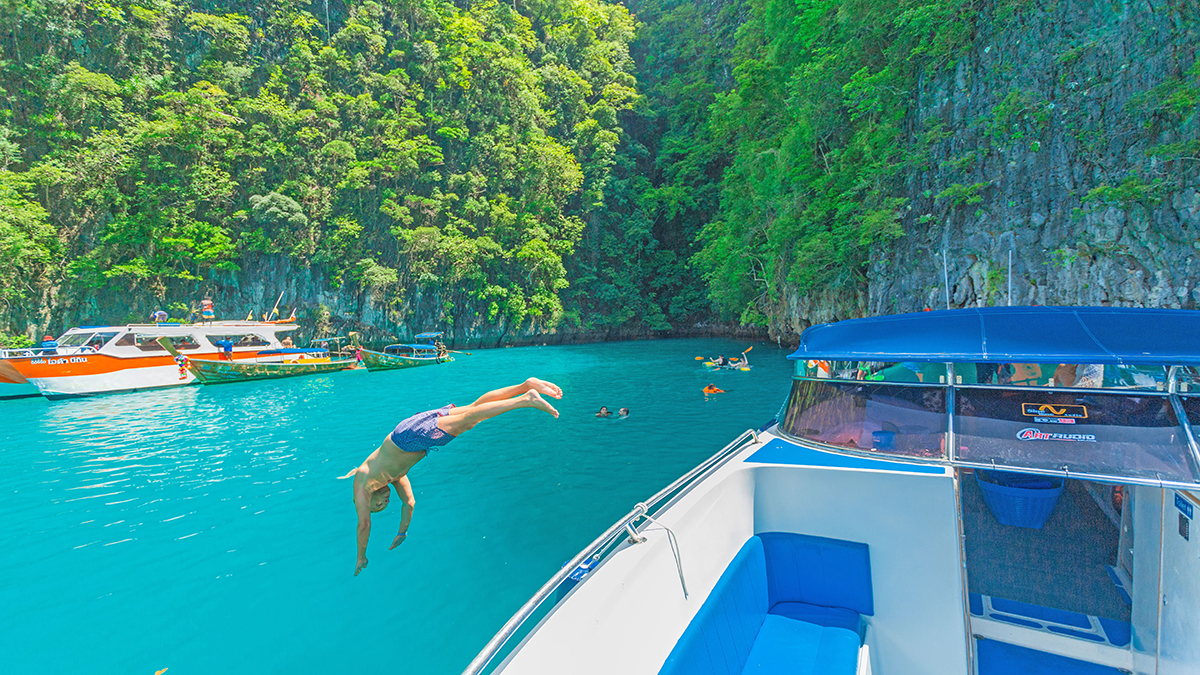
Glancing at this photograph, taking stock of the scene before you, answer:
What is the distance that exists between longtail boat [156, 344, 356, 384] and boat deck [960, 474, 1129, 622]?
23.7 meters

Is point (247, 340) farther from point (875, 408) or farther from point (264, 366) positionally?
point (875, 408)

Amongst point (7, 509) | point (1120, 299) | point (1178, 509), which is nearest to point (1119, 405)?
point (1178, 509)

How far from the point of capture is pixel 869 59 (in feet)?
54.5

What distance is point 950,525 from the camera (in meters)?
2.94

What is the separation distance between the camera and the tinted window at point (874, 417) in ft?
11.0

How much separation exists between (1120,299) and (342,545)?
16.2 m

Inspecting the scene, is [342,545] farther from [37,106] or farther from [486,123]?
[37,106]

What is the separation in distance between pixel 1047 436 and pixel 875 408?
0.97m

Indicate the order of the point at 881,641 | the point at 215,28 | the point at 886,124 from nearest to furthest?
the point at 881,641
the point at 886,124
the point at 215,28

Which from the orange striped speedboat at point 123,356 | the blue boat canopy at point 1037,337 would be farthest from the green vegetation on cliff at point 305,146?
the blue boat canopy at point 1037,337

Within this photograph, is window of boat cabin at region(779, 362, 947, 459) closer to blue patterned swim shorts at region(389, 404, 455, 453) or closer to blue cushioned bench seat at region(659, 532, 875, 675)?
blue cushioned bench seat at region(659, 532, 875, 675)

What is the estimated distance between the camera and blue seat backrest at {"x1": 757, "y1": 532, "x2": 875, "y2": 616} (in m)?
3.14

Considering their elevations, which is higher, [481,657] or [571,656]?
[481,657]

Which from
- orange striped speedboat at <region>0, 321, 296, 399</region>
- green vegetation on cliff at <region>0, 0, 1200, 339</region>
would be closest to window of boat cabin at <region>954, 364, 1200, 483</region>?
green vegetation on cliff at <region>0, 0, 1200, 339</region>
